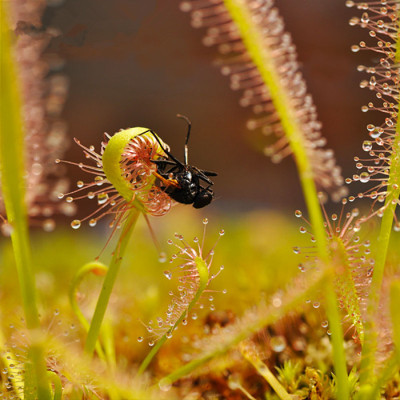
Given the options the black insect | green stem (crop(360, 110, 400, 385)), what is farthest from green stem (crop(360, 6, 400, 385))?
the black insect

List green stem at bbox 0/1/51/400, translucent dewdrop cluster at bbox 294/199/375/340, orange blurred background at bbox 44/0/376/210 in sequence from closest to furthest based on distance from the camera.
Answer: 1. green stem at bbox 0/1/51/400
2. translucent dewdrop cluster at bbox 294/199/375/340
3. orange blurred background at bbox 44/0/376/210

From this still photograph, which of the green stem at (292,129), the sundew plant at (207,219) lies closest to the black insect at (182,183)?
the sundew plant at (207,219)

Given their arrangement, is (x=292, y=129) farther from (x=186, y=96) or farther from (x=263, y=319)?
(x=186, y=96)

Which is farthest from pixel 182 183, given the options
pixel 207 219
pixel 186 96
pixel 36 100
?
pixel 186 96

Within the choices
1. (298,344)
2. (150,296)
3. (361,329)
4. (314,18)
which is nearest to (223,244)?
(150,296)

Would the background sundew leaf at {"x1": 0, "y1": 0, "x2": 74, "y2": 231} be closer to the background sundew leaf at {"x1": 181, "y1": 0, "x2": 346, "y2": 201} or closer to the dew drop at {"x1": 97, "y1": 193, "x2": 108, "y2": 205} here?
the dew drop at {"x1": 97, "y1": 193, "x2": 108, "y2": 205}

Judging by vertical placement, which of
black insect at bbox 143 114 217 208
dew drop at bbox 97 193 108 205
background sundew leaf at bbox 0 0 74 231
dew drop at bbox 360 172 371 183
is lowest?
dew drop at bbox 360 172 371 183

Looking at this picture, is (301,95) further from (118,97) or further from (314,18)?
(118,97)
